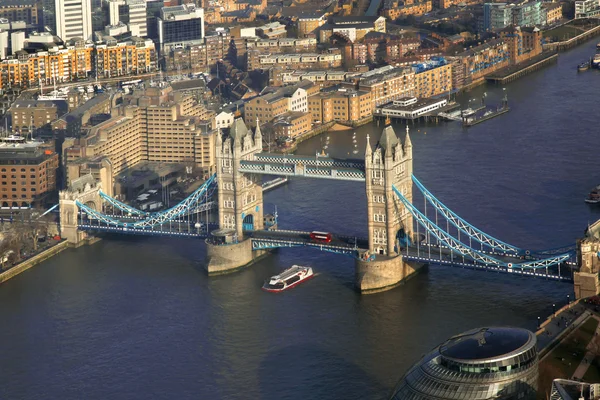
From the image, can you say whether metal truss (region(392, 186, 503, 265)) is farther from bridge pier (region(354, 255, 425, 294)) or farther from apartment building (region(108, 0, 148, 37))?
apartment building (region(108, 0, 148, 37))

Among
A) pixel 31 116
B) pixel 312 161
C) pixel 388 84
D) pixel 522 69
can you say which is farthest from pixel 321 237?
pixel 522 69

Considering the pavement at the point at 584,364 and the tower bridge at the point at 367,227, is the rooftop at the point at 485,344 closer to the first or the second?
the pavement at the point at 584,364

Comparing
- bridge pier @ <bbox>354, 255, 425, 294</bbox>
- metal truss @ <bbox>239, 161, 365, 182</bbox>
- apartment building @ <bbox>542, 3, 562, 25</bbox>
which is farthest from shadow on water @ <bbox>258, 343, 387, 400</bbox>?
apartment building @ <bbox>542, 3, 562, 25</bbox>

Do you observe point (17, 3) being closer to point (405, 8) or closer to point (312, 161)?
point (405, 8)

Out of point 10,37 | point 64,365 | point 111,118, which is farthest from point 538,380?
point 10,37

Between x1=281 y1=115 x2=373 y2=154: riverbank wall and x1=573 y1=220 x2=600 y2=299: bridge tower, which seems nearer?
x1=573 y1=220 x2=600 y2=299: bridge tower
